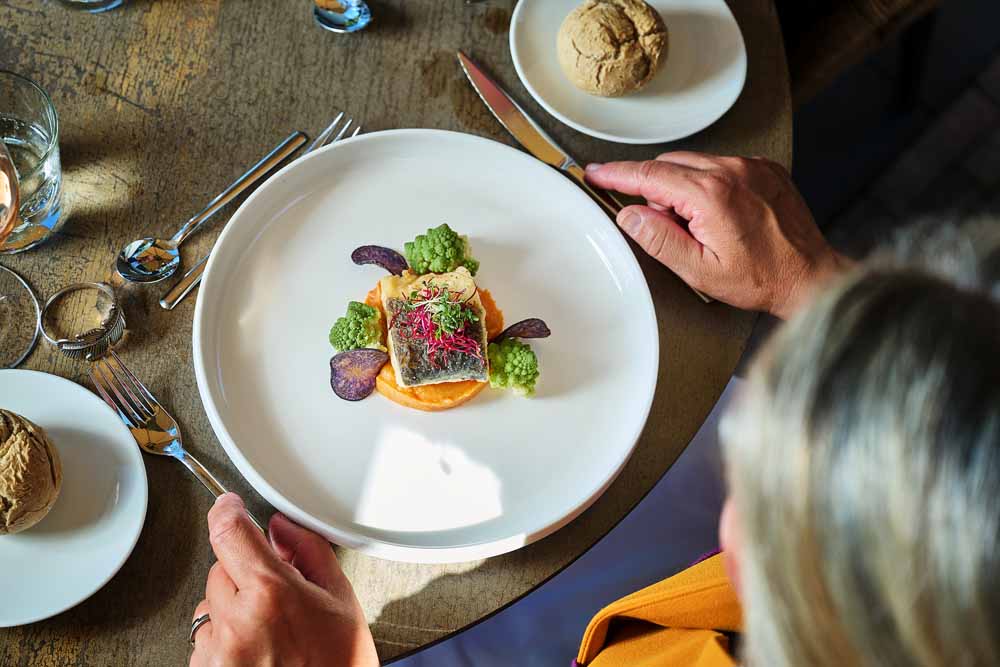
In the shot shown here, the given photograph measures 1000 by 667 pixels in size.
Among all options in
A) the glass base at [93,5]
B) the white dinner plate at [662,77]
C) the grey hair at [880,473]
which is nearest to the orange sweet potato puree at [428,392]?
the white dinner plate at [662,77]

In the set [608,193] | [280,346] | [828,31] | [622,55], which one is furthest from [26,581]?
[828,31]

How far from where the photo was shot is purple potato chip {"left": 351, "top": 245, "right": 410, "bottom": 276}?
4.01 feet

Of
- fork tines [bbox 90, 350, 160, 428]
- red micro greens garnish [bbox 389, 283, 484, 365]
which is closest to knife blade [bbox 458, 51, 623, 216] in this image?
red micro greens garnish [bbox 389, 283, 484, 365]

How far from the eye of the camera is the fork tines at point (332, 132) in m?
1.30

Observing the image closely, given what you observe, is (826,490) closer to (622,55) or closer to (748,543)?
(748,543)

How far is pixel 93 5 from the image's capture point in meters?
1.33

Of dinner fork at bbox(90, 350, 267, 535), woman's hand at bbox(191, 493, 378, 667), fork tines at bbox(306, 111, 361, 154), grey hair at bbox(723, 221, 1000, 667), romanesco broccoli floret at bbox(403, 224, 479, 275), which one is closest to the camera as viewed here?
grey hair at bbox(723, 221, 1000, 667)

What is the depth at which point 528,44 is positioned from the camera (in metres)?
1.37

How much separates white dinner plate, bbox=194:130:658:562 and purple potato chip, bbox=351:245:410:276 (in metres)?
0.02

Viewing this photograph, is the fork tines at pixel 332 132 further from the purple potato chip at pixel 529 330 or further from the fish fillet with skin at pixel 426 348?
the purple potato chip at pixel 529 330

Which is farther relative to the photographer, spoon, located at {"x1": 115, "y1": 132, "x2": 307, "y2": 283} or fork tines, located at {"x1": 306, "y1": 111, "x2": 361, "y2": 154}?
fork tines, located at {"x1": 306, "y1": 111, "x2": 361, "y2": 154}

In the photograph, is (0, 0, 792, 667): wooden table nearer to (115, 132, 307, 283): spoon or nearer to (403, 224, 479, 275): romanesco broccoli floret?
(115, 132, 307, 283): spoon

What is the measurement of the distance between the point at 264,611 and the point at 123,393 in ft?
1.25

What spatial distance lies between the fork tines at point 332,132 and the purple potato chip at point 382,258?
21 cm
